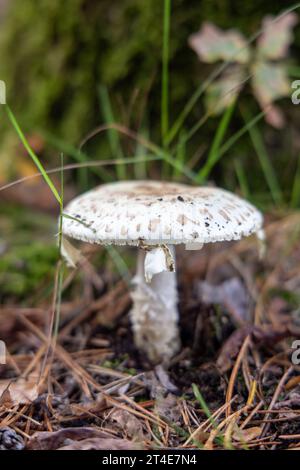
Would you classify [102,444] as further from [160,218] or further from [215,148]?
[215,148]

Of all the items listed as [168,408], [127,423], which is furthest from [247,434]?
[127,423]

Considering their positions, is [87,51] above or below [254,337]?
above

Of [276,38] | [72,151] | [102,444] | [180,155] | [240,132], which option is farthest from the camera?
[72,151]

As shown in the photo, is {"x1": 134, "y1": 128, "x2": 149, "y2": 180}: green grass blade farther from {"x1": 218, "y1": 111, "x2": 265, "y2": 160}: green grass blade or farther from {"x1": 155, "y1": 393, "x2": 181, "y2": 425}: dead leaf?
{"x1": 155, "y1": 393, "x2": 181, "y2": 425}: dead leaf

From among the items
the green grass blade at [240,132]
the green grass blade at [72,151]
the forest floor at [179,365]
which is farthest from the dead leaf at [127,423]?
the green grass blade at [72,151]

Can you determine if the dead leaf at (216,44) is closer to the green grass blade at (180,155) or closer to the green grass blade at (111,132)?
the green grass blade at (180,155)

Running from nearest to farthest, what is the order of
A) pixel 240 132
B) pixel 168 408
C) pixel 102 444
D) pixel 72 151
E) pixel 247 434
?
pixel 102 444
pixel 247 434
pixel 168 408
pixel 240 132
pixel 72 151

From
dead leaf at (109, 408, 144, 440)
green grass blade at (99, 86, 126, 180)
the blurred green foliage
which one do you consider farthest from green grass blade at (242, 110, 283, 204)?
dead leaf at (109, 408, 144, 440)
